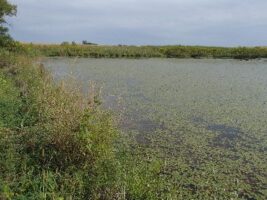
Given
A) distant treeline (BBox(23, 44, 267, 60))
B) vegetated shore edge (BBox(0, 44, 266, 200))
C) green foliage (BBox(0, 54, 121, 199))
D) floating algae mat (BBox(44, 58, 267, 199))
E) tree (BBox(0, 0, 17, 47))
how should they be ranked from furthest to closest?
distant treeline (BBox(23, 44, 267, 60)) < tree (BBox(0, 0, 17, 47)) < floating algae mat (BBox(44, 58, 267, 199)) < vegetated shore edge (BBox(0, 44, 266, 200)) < green foliage (BBox(0, 54, 121, 199))

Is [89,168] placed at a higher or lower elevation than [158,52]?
lower

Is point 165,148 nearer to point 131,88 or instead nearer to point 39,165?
point 39,165

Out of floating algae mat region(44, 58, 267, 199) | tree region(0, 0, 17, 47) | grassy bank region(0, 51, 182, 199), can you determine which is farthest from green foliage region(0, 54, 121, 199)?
tree region(0, 0, 17, 47)

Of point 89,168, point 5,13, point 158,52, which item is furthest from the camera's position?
point 158,52

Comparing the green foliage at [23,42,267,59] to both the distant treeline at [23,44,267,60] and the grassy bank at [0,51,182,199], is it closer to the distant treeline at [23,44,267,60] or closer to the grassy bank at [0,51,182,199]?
the distant treeline at [23,44,267,60]

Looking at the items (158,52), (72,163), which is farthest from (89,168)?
(158,52)

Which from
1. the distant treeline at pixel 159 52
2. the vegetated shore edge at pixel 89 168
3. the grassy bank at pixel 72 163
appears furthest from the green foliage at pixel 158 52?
the grassy bank at pixel 72 163

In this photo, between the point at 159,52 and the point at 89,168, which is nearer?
the point at 89,168

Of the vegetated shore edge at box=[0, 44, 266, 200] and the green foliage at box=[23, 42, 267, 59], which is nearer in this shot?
the vegetated shore edge at box=[0, 44, 266, 200]

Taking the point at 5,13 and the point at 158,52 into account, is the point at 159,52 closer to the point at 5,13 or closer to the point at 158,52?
the point at 158,52

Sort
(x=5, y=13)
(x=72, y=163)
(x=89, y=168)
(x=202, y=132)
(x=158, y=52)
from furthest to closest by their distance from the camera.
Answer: (x=158, y=52), (x=5, y=13), (x=202, y=132), (x=72, y=163), (x=89, y=168)

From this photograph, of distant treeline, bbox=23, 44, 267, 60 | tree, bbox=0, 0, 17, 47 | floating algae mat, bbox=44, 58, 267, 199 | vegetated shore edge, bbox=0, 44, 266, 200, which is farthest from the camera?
distant treeline, bbox=23, 44, 267, 60

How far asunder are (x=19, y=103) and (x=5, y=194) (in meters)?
6.41

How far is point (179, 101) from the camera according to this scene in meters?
17.6
